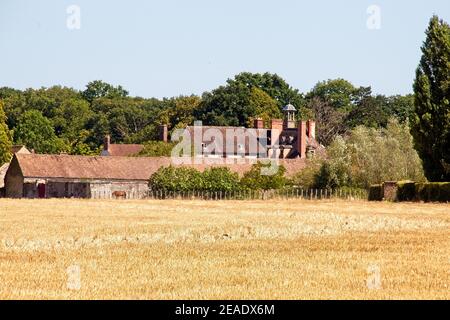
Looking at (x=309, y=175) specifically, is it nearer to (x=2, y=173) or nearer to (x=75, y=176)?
(x=75, y=176)

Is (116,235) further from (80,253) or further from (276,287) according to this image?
(276,287)

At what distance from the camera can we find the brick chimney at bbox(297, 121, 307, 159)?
135750 millimetres

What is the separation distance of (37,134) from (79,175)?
61.4 metres

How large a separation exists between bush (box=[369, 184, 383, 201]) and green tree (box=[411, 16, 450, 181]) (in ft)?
13.3

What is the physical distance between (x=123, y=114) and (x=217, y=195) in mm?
89399

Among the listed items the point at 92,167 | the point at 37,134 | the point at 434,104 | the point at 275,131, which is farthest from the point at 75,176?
the point at 37,134

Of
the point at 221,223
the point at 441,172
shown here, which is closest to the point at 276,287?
the point at 221,223

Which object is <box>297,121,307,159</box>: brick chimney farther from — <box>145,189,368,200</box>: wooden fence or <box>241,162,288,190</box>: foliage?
<box>145,189,368,200</box>: wooden fence

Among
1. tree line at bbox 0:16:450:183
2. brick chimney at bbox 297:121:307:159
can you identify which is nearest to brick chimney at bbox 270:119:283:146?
brick chimney at bbox 297:121:307:159

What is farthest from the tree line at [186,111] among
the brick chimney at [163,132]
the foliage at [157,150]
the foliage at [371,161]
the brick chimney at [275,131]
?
the foliage at [371,161]

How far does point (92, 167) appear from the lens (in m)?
108

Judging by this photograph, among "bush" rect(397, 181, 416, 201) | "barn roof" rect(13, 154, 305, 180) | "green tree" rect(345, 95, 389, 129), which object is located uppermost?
"green tree" rect(345, 95, 389, 129)

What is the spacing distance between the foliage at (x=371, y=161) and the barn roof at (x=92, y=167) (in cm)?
2001

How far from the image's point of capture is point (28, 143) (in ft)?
546
